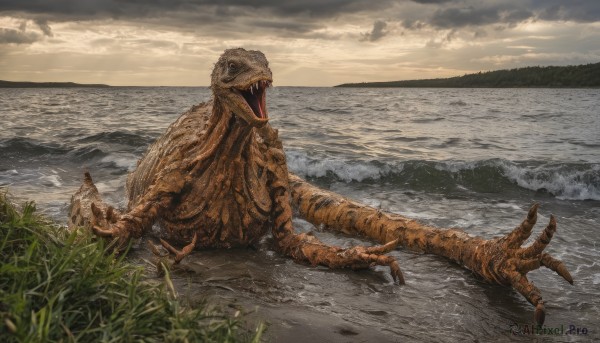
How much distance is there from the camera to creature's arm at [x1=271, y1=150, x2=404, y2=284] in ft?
13.8

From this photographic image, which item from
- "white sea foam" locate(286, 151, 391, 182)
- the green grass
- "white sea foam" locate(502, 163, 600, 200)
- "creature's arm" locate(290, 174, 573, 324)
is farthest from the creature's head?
"white sea foam" locate(286, 151, 391, 182)

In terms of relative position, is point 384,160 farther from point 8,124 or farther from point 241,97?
point 8,124

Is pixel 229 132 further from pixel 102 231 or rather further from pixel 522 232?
pixel 522 232

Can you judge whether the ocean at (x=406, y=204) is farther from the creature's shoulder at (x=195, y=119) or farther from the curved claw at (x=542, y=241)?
the creature's shoulder at (x=195, y=119)

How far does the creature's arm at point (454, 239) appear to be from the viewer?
3685 mm

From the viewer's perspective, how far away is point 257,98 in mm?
4270

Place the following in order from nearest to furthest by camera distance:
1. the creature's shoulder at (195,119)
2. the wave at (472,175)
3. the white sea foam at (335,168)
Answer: the creature's shoulder at (195,119) < the wave at (472,175) < the white sea foam at (335,168)

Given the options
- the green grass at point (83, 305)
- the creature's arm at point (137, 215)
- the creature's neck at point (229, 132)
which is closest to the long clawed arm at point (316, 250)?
the creature's neck at point (229, 132)

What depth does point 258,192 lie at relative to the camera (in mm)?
4984

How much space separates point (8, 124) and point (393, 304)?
20.8 meters

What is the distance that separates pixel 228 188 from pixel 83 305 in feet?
8.54

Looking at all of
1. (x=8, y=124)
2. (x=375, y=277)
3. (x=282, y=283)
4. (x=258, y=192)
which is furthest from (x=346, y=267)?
(x=8, y=124)

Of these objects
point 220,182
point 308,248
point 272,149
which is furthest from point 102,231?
point 272,149

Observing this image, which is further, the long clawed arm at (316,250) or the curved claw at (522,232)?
the long clawed arm at (316,250)
